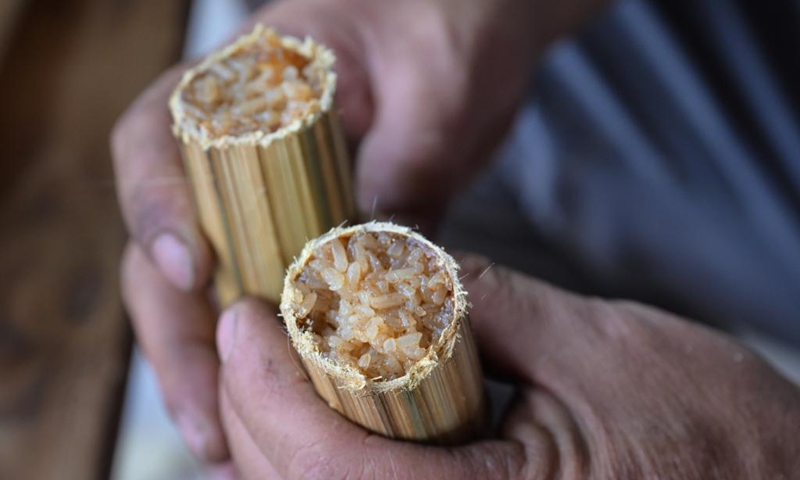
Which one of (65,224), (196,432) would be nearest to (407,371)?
(196,432)

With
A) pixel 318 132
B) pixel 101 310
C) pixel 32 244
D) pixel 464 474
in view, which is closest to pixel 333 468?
pixel 464 474

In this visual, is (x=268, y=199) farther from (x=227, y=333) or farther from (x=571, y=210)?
(x=571, y=210)

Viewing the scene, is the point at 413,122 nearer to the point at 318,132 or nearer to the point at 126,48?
the point at 318,132

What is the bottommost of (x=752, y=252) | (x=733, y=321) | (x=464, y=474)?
(x=733, y=321)

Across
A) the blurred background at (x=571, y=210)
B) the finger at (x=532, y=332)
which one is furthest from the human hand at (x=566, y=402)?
the blurred background at (x=571, y=210)

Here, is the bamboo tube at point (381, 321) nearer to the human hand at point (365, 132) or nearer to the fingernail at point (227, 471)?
the human hand at point (365, 132)

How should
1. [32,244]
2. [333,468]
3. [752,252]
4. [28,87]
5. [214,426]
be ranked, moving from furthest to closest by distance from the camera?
[28,87]
[32,244]
[752,252]
[214,426]
[333,468]

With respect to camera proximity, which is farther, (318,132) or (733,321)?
(733,321)

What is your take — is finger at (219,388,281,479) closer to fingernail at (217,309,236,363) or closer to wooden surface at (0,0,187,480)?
fingernail at (217,309,236,363)
